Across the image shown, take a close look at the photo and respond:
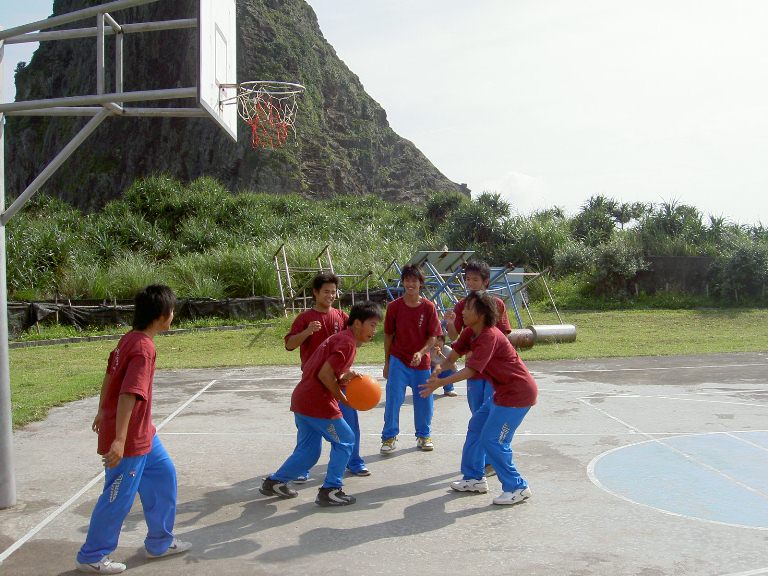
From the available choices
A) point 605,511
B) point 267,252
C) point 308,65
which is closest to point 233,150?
point 308,65

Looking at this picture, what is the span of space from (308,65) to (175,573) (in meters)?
59.6

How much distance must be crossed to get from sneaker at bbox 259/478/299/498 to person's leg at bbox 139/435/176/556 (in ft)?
4.38

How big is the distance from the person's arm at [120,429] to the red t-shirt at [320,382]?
1659 millimetres

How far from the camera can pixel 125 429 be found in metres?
4.85

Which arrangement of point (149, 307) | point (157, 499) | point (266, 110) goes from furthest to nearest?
point (266, 110) < point (157, 499) < point (149, 307)

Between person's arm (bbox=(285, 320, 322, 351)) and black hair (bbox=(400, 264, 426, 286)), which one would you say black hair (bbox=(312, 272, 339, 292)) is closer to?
person's arm (bbox=(285, 320, 322, 351))

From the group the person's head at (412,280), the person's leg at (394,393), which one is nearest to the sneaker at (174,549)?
the person's leg at (394,393)

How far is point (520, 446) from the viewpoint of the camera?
829cm

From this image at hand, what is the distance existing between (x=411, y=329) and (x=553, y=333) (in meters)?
10.6

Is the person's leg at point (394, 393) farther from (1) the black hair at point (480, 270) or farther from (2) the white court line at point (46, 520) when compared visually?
(2) the white court line at point (46, 520)

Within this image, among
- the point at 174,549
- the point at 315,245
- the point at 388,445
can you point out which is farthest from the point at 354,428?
the point at 315,245

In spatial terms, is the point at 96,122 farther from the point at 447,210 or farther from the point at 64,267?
the point at 447,210

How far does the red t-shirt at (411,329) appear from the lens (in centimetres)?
803

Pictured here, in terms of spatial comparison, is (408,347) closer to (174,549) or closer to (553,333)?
(174,549)
